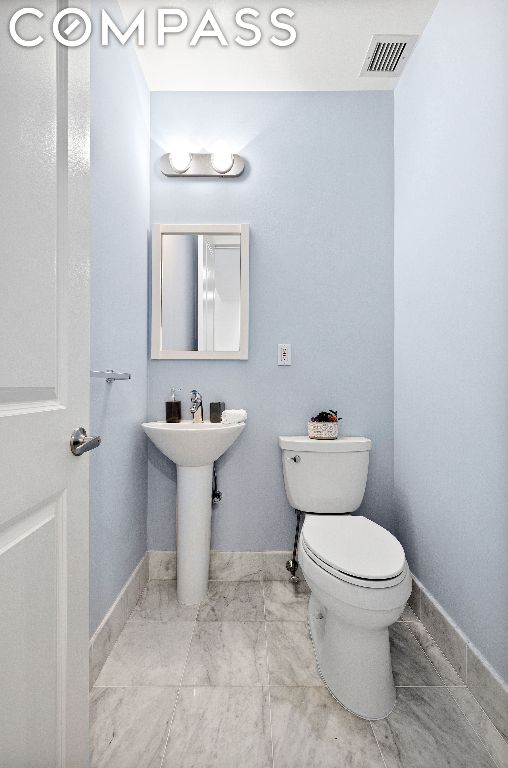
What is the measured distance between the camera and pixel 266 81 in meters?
1.94

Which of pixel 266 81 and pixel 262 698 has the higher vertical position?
pixel 266 81

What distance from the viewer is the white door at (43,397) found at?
24.2 inches

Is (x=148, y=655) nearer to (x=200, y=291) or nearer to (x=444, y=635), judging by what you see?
(x=444, y=635)

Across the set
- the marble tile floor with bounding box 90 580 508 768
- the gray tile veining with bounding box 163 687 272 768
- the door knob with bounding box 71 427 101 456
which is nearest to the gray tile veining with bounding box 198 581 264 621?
the marble tile floor with bounding box 90 580 508 768

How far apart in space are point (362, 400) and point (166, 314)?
1.05 meters

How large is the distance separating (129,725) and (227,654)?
399mm

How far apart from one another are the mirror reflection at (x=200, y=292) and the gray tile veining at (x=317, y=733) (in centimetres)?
137

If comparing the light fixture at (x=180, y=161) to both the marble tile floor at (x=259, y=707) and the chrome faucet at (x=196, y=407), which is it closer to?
the chrome faucet at (x=196, y=407)

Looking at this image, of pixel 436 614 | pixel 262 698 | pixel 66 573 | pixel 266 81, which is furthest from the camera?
pixel 266 81

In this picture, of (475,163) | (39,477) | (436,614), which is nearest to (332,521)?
(436,614)

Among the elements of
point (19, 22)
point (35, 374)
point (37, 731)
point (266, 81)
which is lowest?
point (37, 731)

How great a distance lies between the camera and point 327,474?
1.84 meters

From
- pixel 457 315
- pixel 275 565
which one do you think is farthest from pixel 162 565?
pixel 457 315

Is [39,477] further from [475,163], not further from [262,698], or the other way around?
[475,163]
